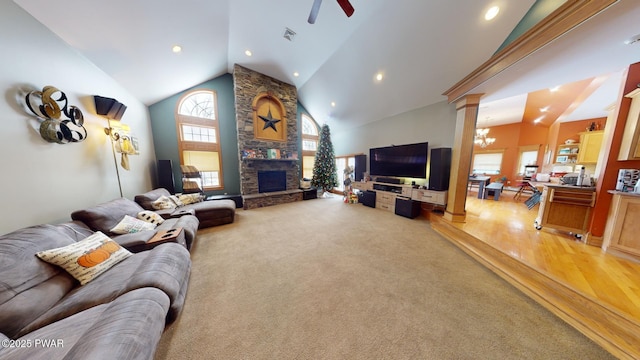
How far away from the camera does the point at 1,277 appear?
1.07 meters

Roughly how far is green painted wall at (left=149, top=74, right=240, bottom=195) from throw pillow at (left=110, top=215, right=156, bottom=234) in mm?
2819

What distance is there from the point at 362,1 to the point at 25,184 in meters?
4.68

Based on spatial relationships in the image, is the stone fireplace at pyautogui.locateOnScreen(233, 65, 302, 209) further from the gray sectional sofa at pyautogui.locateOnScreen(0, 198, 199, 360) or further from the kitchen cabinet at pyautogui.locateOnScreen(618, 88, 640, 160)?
the kitchen cabinet at pyautogui.locateOnScreen(618, 88, 640, 160)

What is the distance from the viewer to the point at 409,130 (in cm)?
440

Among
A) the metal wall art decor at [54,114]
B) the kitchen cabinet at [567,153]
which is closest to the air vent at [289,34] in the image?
the metal wall art decor at [54,114]

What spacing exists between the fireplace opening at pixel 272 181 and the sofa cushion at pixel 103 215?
304 centimetres

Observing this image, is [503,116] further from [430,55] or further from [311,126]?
[311,126]

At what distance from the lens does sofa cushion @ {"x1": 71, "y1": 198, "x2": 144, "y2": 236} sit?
1.89 m

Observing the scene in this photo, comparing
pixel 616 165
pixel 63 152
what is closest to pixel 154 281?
pixel 63 152

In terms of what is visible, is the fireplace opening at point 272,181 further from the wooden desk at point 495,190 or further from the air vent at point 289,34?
the wooden desk at point 495,190

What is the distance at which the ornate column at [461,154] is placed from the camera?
3049 mm

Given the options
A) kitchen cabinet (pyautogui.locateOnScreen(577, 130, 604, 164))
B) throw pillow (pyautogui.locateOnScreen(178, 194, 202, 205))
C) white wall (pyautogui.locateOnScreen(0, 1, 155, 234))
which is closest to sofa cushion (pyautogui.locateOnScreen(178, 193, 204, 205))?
throw pillow (pyautogui.locateOnScreen(178, 194, 202, 205))

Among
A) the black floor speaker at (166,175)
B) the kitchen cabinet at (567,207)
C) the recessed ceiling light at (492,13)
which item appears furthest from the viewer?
the black floor speaker at (166,175)

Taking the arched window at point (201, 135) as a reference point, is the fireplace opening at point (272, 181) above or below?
below
